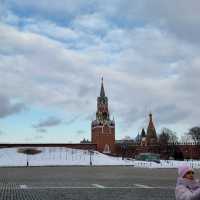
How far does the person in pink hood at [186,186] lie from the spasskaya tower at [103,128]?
445 feet

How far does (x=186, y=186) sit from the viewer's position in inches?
Result: 219

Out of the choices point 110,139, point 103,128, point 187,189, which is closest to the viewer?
point 187,189

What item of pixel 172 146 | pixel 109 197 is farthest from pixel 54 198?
pixel 172 146

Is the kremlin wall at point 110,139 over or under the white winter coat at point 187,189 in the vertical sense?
over

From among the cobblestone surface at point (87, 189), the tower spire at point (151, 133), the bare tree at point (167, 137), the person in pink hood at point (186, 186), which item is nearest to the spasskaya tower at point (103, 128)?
the tower spire at point (151, 133)

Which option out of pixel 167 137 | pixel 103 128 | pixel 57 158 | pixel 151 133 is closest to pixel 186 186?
pixel 57 158

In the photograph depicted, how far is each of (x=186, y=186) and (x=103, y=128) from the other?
138275mm

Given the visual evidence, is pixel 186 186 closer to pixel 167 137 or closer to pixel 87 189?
pixel 87 189

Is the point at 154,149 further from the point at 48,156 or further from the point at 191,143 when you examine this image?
the point at 48,156

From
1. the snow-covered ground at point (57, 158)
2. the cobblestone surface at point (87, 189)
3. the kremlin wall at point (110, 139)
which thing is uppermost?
the kremlin wall at point (110, 139)

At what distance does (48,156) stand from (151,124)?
56415 mm

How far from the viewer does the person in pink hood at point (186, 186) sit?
531cm

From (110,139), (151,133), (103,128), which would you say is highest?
(103,128)

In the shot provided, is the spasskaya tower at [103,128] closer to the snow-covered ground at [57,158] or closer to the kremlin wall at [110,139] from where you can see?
the kremlin wall at [110,139]
